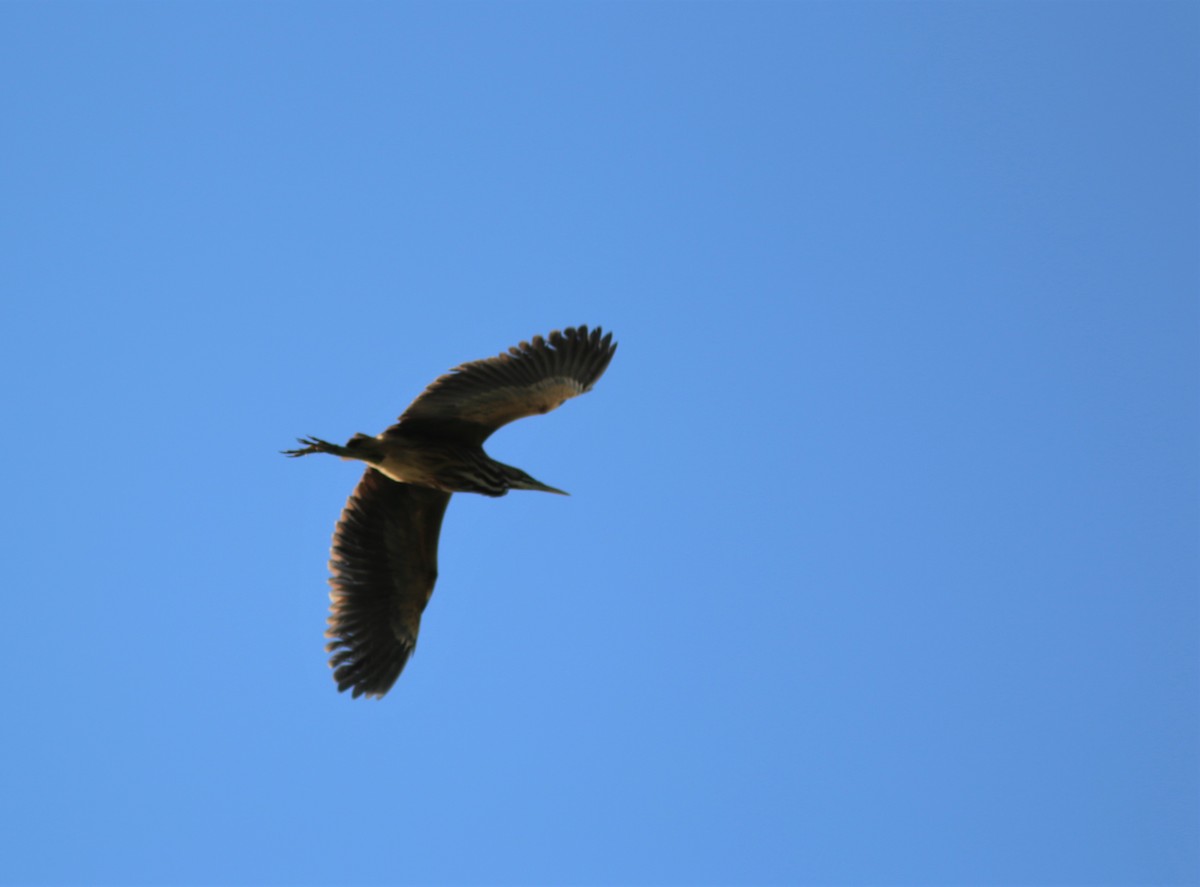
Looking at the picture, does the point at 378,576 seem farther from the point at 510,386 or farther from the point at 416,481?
the point at 510,386

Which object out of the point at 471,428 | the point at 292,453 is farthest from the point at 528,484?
the point at 292,453

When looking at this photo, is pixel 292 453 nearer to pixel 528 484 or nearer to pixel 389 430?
pixel 389 430

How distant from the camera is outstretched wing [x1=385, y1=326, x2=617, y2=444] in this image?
11.2 metres

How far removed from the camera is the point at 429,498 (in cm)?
1266

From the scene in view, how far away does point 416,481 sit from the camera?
1186cm

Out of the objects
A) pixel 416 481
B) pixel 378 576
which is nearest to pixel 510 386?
pixel 416 481

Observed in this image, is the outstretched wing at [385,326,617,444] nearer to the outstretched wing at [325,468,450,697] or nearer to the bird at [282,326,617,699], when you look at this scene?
the bird at [282,326,617,699]

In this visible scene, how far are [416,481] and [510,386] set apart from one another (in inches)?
48.2

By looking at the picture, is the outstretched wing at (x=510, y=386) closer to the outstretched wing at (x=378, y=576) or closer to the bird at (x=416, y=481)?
the bird at (x=416, y=481)

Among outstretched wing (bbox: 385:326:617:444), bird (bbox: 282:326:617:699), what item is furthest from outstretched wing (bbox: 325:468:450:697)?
outstretched wing (bbox: 385:326:617:444)

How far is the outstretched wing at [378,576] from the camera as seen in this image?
1267 centimetres

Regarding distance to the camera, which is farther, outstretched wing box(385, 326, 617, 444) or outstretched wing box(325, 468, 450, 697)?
outstretched wing box(325, 468, 450, 697)

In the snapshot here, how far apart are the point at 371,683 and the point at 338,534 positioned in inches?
54.3

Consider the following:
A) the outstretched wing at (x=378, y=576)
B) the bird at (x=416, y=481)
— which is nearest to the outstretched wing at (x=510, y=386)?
the bird at (x=416, y=481)
